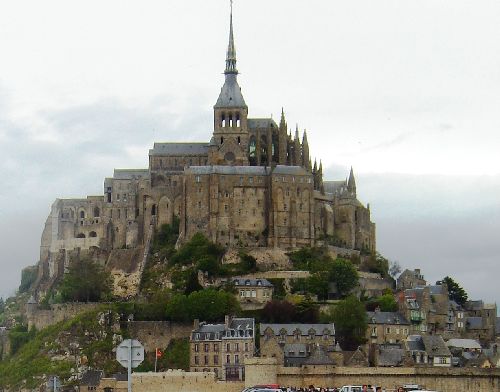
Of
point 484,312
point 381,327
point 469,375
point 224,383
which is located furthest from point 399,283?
point 224,383

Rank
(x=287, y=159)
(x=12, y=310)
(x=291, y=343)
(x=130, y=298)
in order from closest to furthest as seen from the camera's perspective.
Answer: (x=291, y=343) < (x=130, y=298) < (x=287, y=159) < (x=12, y=310)

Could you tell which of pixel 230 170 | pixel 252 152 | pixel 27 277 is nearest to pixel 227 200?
pixel 230 170

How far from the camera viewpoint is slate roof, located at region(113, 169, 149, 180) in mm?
110250

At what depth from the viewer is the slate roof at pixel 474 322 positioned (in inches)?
3942

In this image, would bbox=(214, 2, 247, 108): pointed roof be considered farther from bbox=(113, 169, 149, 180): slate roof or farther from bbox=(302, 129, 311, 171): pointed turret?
bbox=(113, 169, 149, 180): slate roof

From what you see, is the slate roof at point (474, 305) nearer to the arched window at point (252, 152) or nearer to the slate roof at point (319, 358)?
the arched window at point (252, 152)

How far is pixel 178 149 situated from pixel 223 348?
3409 centimetres

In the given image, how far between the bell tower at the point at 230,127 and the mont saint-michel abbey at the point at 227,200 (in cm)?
10

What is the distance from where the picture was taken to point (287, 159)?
10812cm

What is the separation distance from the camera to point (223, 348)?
269 ft

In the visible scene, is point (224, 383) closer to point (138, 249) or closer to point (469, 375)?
point (469, 375)

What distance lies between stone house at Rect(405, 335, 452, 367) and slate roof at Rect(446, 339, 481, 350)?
469cm

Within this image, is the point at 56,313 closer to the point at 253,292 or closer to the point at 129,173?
the point at 253,292

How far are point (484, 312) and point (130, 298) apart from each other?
32854 millimetres
